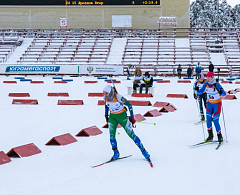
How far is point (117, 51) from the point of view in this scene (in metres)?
42.6

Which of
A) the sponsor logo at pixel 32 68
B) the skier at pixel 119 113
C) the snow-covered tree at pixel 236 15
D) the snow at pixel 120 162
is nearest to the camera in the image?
the snow at pixel 120 162

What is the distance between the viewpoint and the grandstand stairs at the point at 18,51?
40.8 meters

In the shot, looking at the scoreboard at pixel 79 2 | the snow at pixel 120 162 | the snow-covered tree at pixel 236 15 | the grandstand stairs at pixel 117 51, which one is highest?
the snow-covered tree at pixel 236 15

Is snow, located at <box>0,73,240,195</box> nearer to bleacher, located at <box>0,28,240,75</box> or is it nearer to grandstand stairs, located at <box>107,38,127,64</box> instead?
bleacher, located at <box>0,28,240,75</box>

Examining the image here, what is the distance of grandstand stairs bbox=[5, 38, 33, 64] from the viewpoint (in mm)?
40812

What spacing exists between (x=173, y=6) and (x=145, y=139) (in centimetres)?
3725

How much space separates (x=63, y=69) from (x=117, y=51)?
26.8ft

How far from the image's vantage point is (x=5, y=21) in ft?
153

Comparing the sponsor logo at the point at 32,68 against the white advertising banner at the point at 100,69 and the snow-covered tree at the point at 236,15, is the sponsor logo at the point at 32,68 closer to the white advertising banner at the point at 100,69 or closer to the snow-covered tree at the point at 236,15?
the white advertising banner at the point at 100,69

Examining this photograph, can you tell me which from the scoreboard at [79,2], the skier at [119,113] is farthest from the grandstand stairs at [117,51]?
the skier at [119,113]

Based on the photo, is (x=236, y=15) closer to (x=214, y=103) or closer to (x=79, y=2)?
(x=79, y=2)

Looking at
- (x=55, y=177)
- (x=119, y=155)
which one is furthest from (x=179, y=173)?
(x=55, y=177)

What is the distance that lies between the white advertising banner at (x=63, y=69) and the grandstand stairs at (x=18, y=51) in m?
3.92

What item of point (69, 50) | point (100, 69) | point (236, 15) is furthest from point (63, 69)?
point (236, 15)
